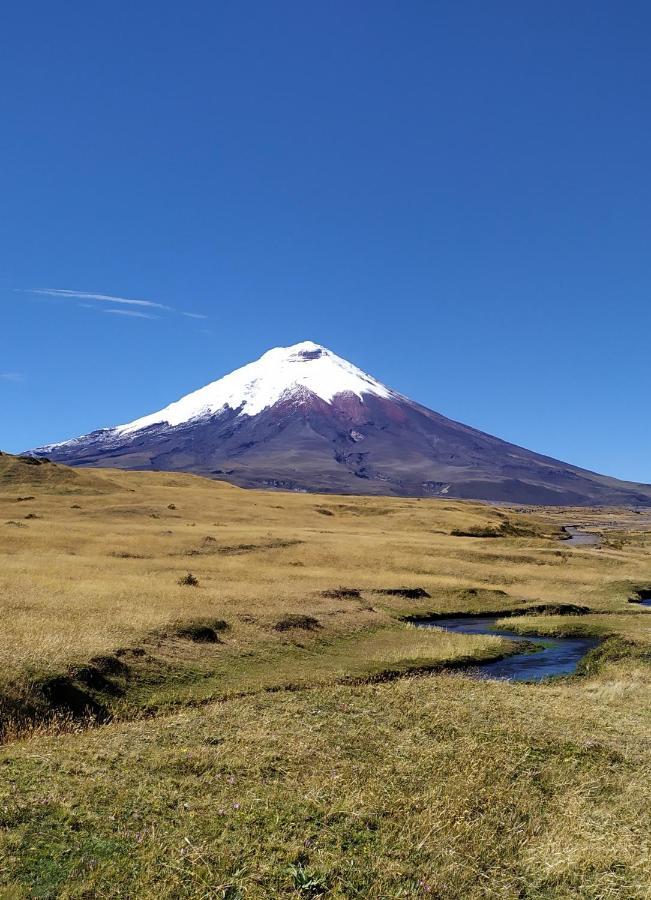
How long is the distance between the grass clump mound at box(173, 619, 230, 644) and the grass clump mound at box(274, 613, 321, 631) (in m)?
3.40

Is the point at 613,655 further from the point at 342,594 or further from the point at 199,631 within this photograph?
the point at 199,631

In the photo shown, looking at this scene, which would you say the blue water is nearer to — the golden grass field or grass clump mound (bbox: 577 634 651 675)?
grass clump mound (bbox: 577 634 651 675)

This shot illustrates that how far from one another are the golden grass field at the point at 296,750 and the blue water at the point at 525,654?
3.88 ft

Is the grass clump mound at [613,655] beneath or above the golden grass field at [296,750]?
beneath

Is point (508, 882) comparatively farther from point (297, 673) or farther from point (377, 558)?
point (377, 558)

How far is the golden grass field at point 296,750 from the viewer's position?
1178 centimetres

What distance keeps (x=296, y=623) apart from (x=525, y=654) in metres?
12.0

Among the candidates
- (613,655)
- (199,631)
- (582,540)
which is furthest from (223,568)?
(582,540)

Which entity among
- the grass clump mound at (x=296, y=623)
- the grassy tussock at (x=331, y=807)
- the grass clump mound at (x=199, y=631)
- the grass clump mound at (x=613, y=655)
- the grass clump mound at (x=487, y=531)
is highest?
the grass clump mound at (x=487, y=531)

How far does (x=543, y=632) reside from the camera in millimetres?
41625

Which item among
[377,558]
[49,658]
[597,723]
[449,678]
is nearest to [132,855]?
[49,658]

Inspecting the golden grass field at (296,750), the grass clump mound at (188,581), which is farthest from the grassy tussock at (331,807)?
the grass clump mound at (188,581)

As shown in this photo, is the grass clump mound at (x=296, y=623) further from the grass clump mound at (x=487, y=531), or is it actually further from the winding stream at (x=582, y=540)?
the winding stream at (x=582, y=540)

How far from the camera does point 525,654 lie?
119 ft
